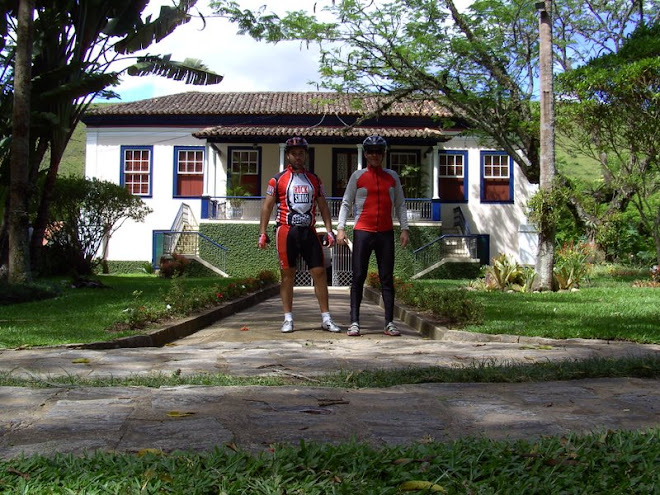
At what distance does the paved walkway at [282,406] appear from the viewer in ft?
9.02

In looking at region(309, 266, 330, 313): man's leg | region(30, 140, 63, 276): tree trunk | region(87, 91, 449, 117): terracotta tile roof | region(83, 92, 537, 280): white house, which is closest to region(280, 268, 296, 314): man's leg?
region(309, 266, 330, 313): man's leg

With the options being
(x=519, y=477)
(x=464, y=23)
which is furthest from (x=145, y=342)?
(x=464, y=23)

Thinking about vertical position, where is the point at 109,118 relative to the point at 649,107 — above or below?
above

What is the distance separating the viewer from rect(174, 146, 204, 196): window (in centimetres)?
2745

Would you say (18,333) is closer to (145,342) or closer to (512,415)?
(145,342)

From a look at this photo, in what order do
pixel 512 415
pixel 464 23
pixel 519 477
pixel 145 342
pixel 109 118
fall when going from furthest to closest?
1. pixel 109 118
2. pixel 464 23
3. pixel 145 342
4. pixel 512 415
5. pixel 519 477

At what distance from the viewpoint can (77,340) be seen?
5879 millimetres

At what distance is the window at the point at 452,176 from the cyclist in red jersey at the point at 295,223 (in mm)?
20840

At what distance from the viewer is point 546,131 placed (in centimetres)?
1277

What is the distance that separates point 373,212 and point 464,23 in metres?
12.2

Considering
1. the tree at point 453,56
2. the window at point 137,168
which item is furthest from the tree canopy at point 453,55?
the window at point 137,168

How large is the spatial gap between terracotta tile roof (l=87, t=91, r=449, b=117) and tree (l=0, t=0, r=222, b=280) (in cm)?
1266

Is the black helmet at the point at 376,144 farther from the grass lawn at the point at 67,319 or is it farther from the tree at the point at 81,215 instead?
the tree at the point at 81,215

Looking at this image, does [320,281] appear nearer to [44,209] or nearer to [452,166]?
[44,209]
